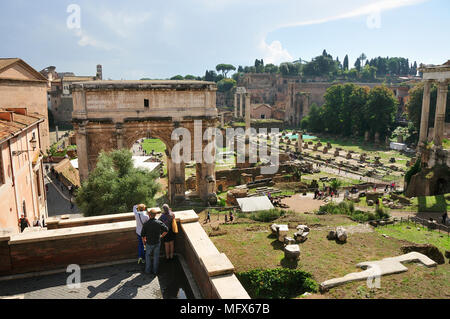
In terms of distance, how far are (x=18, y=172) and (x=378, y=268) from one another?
12732 millimetres

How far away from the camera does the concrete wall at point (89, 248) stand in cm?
585

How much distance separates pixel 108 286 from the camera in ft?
Result: 18.8

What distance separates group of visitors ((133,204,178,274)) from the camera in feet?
20.3

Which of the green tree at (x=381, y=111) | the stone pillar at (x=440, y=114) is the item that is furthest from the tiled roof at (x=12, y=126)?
the green tree at (x=381, y=111)

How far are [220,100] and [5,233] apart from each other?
103409 mm

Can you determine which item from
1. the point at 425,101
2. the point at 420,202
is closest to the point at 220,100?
the point at 425,101

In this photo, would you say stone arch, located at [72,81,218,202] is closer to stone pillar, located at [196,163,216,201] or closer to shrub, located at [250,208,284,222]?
stone pillar, located at [196,163,216,201]

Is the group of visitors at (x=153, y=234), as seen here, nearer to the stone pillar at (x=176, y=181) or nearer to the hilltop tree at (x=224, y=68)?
the stone pillar at (x=176, y=181)

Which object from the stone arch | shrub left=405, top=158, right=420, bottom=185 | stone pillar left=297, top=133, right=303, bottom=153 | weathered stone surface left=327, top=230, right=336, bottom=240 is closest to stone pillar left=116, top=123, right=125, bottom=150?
the stone arch

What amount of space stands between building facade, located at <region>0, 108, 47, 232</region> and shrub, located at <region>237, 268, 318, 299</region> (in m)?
7.28

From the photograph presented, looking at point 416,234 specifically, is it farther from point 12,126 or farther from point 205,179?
point 12,126

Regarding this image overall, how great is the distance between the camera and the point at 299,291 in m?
7.30

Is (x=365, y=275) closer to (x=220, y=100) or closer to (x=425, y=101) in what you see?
(x=425, y=101)

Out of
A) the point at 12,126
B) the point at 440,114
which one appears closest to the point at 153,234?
the point at 12,126
